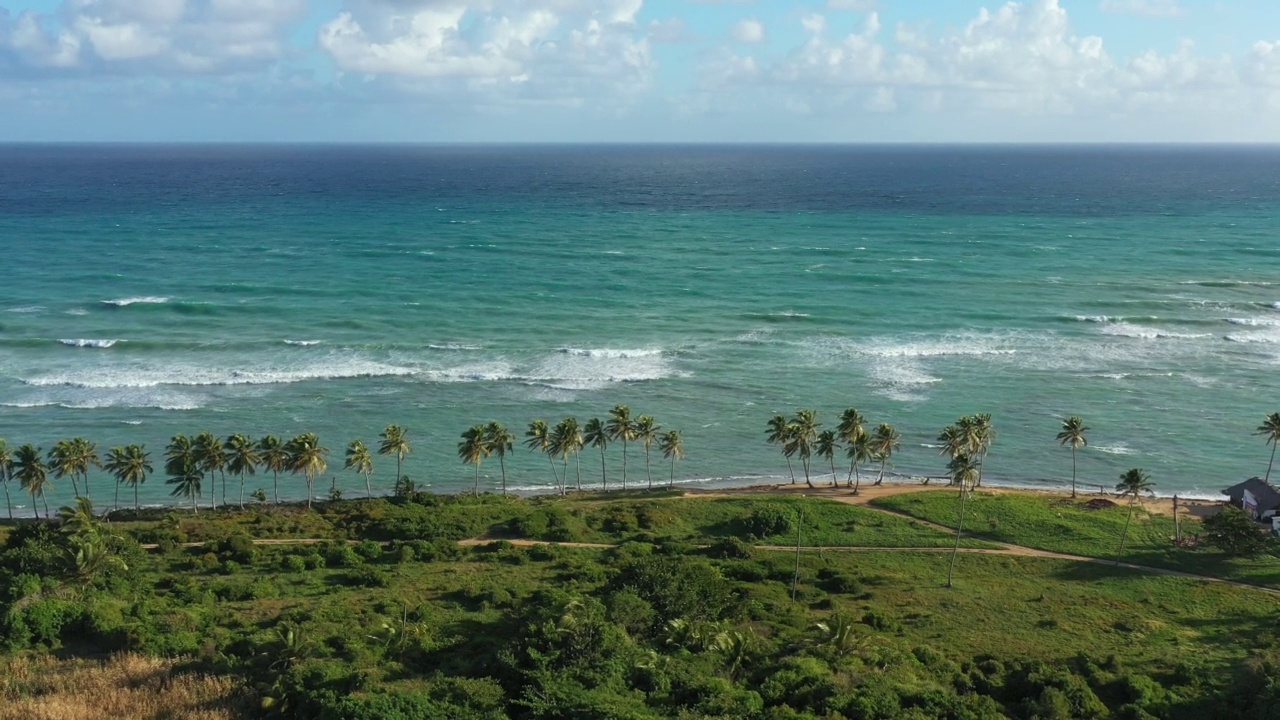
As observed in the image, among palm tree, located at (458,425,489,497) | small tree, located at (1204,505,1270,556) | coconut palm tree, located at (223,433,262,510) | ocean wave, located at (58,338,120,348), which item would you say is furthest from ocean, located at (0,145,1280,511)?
small tree, located at (1204,505,1270,556)

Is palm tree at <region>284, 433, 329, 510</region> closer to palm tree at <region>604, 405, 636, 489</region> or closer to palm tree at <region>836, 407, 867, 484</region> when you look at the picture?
palm tree at <region>604, 405, 636, 489</region>

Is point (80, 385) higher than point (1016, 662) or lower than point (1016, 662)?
higher

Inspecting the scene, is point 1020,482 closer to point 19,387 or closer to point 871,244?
point 19,387

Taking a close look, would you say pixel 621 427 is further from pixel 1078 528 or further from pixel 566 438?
pixel 1078 528

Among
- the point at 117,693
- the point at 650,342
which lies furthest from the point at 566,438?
the point at 650,342

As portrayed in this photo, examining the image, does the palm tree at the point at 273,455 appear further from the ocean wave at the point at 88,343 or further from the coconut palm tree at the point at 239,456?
the ocean wave at the point at 88,343

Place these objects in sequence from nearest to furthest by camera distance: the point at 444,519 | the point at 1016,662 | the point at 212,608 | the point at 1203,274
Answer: the point at 1016,662 < the point at 212,608 < the point at 444,519 < the point at 1203,274

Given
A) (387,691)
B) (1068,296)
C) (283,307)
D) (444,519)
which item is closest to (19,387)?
(283,307)
